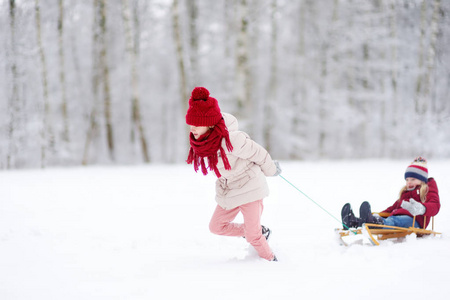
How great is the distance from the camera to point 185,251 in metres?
3.24

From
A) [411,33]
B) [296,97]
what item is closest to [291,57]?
[296,97]

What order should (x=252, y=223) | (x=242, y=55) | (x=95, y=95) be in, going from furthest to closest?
1. (x=95, y=95)
2. (x=242, y=55)
3. (x=252, y=223)

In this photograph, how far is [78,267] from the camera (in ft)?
8.93

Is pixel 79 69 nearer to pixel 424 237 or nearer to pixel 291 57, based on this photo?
pixel 291 57

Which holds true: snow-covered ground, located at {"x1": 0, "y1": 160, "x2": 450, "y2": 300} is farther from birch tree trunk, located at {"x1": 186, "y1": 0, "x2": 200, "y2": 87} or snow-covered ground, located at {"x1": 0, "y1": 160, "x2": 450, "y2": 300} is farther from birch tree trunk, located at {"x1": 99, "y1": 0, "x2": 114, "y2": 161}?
birch tree trunk, located at {"x1": 186, "y1": 0, "x2": 200, "y2": 87}

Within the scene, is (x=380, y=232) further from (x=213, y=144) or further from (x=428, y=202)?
(x=213, y=144)

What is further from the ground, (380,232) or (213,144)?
(213,144)

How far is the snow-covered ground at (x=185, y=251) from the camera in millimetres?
2225

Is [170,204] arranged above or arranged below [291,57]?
below

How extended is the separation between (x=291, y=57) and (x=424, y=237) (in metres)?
13.7

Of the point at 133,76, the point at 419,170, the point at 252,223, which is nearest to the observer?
the point at 252,223

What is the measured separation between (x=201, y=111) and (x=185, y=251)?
155cm

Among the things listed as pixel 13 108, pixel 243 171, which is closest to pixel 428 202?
pixel 243 171

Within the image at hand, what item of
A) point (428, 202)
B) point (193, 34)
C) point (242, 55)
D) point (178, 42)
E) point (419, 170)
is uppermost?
point (193, 34)
